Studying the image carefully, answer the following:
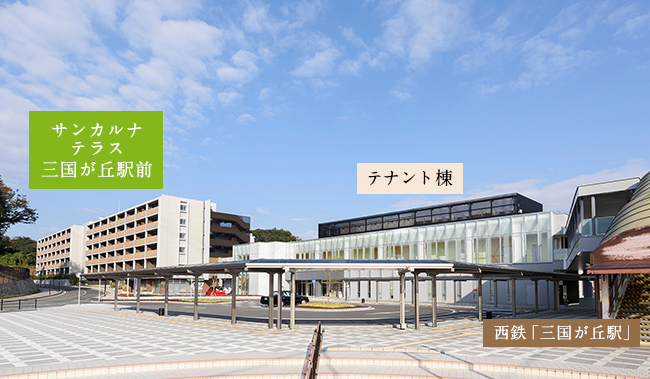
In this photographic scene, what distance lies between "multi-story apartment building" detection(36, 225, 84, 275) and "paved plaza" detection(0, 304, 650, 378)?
107228 mm

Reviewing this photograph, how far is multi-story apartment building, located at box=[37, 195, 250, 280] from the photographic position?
292 ft

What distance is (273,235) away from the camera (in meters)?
140

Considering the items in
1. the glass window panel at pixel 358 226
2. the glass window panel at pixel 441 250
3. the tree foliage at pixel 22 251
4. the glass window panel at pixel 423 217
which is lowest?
the tree foliage at pixel 22 251

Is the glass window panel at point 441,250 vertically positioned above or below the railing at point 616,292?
above

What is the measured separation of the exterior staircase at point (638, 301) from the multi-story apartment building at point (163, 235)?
2995 inches

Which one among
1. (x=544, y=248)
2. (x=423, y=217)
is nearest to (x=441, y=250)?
(x=544, y=248)

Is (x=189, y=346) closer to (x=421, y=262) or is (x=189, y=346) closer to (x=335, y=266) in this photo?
(x=335, y=266)

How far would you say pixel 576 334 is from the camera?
539 inches

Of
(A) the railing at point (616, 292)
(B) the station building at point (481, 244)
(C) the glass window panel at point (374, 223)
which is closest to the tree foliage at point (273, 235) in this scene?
(B) the station building at point (481, 244)

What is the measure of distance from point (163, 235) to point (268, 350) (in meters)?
75.1

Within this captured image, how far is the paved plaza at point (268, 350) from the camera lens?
15219 millimetres

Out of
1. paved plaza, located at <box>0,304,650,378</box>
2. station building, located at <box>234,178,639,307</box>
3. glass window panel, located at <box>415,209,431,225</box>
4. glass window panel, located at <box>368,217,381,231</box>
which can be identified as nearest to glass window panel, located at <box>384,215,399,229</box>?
station building, located at <box>234,178,639,307</box>

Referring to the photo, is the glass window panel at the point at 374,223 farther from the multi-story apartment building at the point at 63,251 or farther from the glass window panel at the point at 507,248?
the multi-story apartment building at the point at 63,251

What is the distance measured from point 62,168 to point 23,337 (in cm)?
826
